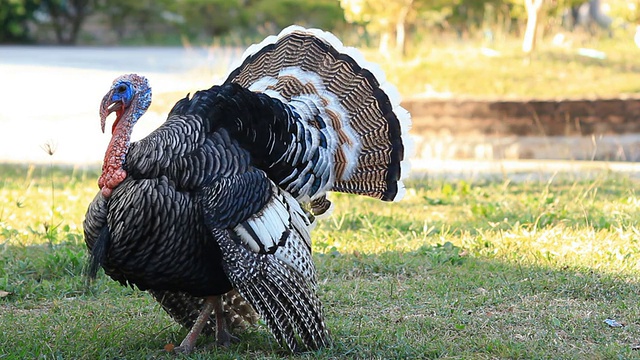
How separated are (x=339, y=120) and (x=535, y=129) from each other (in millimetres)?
6241

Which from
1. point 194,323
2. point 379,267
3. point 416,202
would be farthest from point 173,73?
point 194,323

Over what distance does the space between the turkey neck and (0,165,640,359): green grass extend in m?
0.82

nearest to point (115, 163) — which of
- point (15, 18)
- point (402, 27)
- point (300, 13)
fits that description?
point (402, 27)

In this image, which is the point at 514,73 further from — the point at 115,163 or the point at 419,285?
the point at 115,163

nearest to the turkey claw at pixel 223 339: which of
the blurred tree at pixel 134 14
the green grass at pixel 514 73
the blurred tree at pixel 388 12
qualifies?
the green grass at pixel 514 73

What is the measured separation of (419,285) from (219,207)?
1.88m

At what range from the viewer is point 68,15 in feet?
76.6

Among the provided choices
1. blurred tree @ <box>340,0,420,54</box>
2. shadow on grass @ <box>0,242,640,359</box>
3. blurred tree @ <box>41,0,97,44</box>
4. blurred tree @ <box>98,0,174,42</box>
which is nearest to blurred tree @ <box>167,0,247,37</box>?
→ blurred tree @ <box>98,0,174,42</box>

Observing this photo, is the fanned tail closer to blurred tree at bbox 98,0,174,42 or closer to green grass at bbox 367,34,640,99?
green grass at bbox 367,34,640,99

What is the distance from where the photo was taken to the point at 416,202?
784cm

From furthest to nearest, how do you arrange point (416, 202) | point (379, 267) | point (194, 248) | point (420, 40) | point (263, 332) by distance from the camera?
point (420, 40), point (416, 202), point (379, 267), point (263, 332), point (194, 248)

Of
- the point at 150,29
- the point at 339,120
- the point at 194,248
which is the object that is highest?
the point at 339,120

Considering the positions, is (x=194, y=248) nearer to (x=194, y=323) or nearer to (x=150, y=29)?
(x=194, y=323)

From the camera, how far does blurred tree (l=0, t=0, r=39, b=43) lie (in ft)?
72.2
